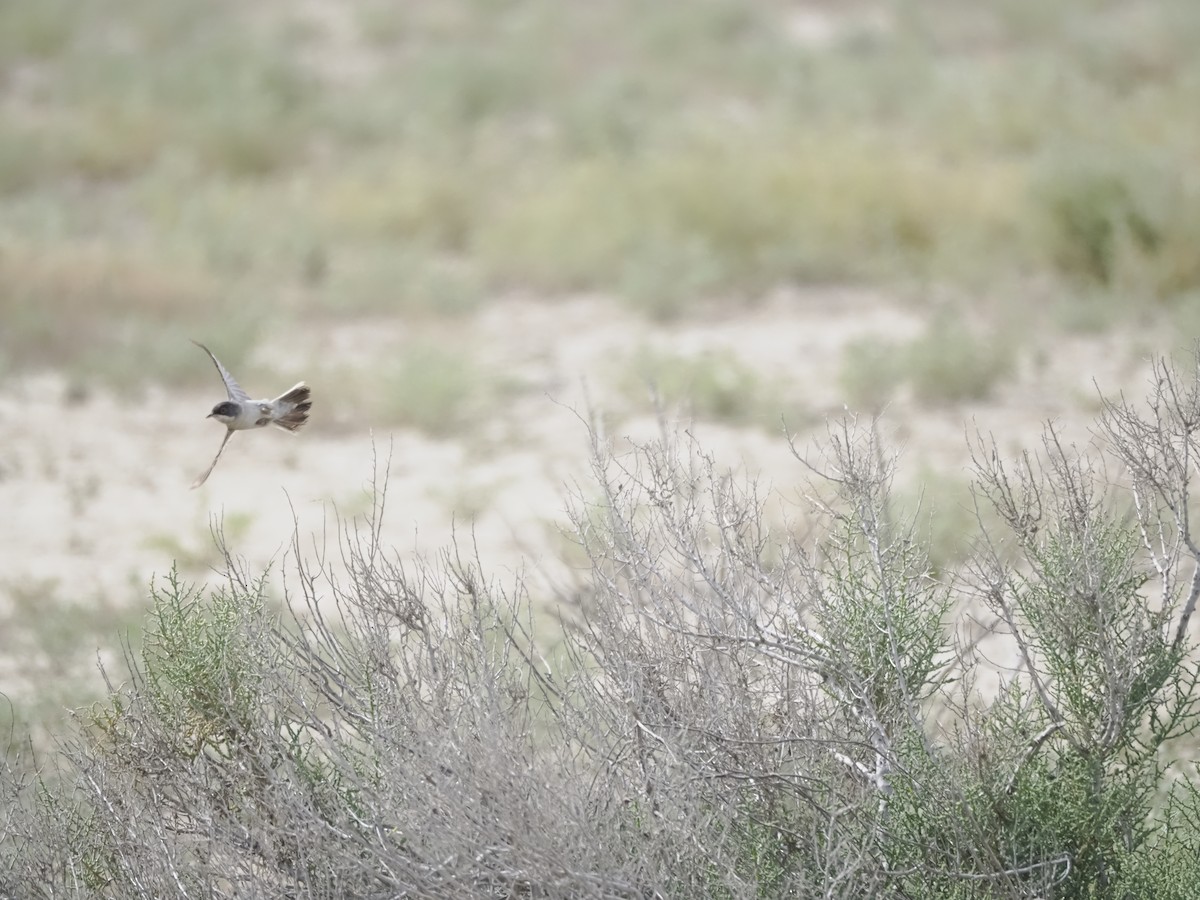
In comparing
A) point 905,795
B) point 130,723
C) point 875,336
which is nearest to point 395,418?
point 875,336

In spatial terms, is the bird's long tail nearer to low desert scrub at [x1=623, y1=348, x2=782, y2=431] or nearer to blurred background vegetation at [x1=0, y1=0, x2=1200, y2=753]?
blurred background vegetation at [x1=0, y1=0, x2=1200, y2=753]

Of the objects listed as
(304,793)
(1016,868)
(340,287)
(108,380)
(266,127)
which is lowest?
(1016,868)

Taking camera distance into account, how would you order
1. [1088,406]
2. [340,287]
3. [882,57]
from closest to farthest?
1. [1088,406]
2. [340,287]
3. [882,57]

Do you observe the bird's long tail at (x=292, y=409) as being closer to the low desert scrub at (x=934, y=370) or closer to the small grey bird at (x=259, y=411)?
the small grey bird at (x=259, y=411)

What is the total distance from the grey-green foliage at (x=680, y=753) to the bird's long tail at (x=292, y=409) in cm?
33

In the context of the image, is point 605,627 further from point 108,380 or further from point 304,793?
point 108,380

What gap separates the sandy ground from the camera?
747 centimetres

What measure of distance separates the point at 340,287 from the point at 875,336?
445 cm

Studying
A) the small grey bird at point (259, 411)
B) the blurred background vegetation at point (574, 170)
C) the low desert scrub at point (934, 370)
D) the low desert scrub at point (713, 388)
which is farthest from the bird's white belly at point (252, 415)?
the low desert scrub at point (934, 370)

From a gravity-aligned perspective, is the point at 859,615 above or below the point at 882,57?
below

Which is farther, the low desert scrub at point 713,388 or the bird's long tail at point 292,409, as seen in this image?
the low desert scrub at point 713,388

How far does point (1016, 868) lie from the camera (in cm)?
340

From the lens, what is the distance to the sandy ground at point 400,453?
24.5 ft

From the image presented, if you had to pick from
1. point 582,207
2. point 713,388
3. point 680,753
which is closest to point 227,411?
point 680,753
